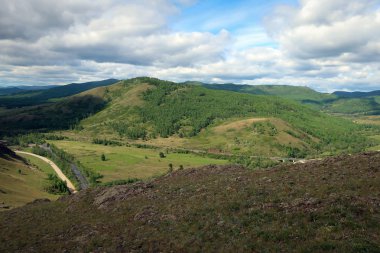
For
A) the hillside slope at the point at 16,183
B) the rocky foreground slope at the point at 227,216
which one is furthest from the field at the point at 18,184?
the rocky foreground slope at the point at 227,216

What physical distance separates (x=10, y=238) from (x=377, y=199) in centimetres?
5331

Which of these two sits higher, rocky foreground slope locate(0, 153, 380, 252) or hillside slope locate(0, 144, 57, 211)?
rocky foreground slope locate(0, 153, 380, 252)

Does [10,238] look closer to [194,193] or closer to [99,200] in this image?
[99,200]

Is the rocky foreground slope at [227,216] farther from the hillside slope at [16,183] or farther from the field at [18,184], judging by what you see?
the field at [18,184]

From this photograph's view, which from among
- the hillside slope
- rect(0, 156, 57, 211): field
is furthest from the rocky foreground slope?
rect(0, 156, 57, 211): field

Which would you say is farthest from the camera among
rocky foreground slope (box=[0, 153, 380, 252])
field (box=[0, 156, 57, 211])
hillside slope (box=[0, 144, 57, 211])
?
field (box=[0, 156, 57, 211])

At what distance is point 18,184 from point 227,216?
124582 mm

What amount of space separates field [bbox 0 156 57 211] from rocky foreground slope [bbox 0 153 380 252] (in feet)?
128

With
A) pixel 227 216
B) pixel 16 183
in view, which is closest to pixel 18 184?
pixel 16 183

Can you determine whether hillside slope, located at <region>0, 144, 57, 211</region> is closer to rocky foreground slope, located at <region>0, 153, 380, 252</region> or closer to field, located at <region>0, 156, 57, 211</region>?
field, located at <region>0, 156, 57, 211</region>

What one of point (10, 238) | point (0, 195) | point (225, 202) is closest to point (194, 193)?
point (225, 202)

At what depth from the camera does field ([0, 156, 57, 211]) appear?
106m

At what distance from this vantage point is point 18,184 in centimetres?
13575

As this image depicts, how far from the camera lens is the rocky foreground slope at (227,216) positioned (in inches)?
1203
